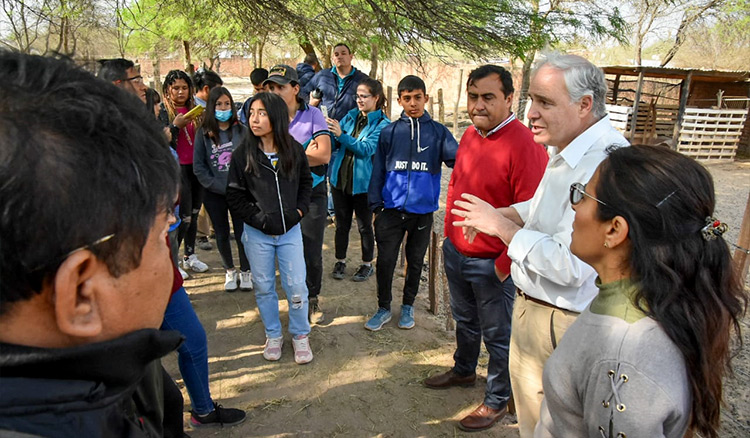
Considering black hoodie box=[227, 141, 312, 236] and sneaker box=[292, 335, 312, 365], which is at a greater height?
black hoodie box=[227, 141, 312, 236]

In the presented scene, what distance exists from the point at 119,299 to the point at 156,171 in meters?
0.23

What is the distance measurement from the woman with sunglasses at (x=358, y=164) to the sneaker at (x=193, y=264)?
4.96 ft

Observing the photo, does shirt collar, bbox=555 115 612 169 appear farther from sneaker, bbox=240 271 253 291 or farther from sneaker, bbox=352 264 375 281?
sneaker, bbox=240 271 253 291

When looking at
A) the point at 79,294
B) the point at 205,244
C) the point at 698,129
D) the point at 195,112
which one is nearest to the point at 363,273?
the point at 205,244

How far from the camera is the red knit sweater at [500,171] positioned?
2777mm

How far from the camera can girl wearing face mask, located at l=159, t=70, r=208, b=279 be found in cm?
472

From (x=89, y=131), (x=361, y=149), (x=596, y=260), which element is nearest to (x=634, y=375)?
(x=596, y=260)

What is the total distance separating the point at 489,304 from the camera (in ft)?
9.62

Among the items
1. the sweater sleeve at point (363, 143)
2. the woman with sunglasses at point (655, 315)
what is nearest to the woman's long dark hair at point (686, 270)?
the woman with sunglasses at point (655, 315)

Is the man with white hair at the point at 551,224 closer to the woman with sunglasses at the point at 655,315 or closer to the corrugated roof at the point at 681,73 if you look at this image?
the woman with sunglasses at the point at 655,315

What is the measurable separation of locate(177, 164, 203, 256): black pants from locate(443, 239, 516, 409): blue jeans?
9.45 feet

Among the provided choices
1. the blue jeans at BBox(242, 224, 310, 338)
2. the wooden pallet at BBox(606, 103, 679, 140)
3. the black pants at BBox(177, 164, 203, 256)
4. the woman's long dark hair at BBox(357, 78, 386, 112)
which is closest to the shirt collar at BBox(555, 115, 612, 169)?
the blue jeans at BBox(242, 224, 310, 338)

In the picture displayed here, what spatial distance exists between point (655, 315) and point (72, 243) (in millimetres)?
1378

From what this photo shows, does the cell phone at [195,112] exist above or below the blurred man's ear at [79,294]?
above
